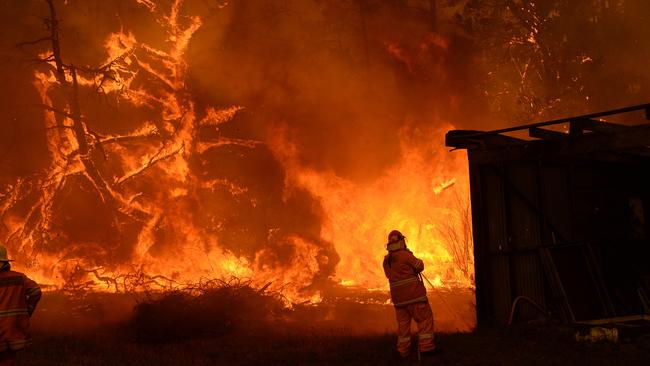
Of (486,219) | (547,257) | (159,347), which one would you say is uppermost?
(486,219)

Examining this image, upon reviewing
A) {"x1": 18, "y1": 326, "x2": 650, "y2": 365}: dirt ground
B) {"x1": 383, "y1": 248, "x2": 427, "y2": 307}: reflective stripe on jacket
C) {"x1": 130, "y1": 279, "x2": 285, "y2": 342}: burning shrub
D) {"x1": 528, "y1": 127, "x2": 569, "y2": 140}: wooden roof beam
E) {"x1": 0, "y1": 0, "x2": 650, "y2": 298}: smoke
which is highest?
{"x1": 0, "y1": 0, "x2": 650, "y2": 298}: smoke

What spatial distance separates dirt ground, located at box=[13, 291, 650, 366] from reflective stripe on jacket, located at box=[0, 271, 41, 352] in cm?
237

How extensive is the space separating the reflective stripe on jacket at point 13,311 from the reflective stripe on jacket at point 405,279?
4.42m

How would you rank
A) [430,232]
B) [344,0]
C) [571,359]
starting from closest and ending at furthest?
1. [571,359]
2. [430,232]
3. [344,0]

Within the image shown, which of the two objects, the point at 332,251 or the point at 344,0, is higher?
the point at 344,0

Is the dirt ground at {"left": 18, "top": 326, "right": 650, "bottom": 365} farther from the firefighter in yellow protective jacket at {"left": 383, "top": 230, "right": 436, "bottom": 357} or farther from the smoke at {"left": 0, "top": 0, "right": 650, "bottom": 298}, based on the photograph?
the smoke at {"left": 0, "top": 0, "right": 650, "bottom": 298}

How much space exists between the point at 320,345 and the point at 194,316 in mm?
3261

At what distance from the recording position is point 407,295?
6.89m

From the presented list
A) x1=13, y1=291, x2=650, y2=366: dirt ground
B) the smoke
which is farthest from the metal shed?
the smoke

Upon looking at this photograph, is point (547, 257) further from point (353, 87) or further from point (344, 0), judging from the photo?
point (344, 0)

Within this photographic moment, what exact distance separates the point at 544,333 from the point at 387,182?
9412 millimetres

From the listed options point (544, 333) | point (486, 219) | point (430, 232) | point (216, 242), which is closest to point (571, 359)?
point (544, 333)

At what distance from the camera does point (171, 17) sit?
63.7ft

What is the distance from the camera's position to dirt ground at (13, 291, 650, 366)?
689 cm
